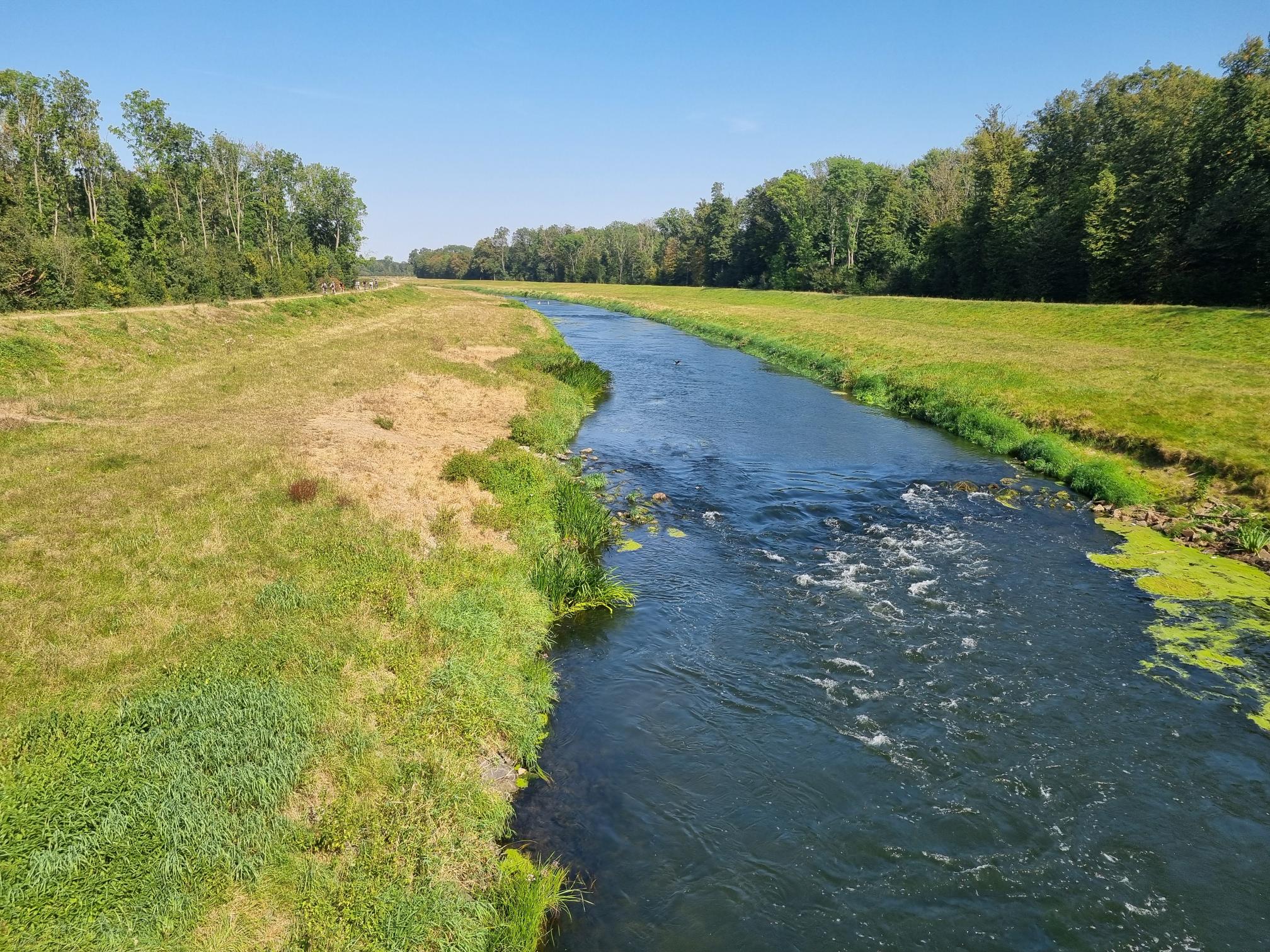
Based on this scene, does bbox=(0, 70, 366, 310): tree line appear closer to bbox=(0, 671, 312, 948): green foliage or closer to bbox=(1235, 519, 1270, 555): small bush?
bbox=(0, 671, 312, 948): green foliage

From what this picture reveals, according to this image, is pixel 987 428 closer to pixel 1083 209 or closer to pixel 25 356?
pixel 25 356

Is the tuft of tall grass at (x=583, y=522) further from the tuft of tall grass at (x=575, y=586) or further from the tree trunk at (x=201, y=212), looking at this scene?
the tree trunk at (x=201, y=212)

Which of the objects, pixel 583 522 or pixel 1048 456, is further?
pixel 1048 456

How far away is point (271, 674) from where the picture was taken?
8898 mm

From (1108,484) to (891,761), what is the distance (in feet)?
50.4

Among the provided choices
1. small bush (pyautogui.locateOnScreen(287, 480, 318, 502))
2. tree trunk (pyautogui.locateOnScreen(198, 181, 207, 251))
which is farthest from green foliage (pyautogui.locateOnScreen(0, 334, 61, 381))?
tree trunk (pyautogui.locateOnScreen(198, 181, 207, 251))

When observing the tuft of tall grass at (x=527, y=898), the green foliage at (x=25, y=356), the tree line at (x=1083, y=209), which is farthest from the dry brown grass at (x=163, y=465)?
the tree line at (x=1083, y=209)

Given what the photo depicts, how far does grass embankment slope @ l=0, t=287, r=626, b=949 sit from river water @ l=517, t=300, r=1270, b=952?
3.84ft

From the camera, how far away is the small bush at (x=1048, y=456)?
2275cm

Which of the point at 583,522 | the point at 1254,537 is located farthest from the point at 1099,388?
the point at 583,522

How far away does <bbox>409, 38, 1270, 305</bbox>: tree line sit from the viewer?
46812 millimetres

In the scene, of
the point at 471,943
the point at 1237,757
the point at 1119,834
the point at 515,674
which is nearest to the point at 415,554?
the point at 515,674

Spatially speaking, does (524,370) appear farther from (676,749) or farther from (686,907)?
(686,907)

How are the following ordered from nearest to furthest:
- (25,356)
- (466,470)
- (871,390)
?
(466,470) < (25,356) < (871,390)
